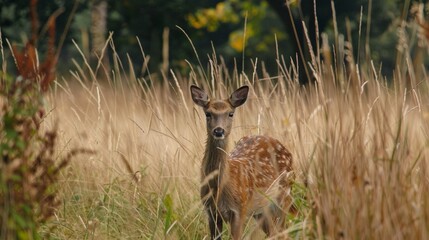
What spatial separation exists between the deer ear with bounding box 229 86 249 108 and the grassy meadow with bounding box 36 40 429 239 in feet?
0.78

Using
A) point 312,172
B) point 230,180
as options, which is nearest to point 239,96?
point 230,180

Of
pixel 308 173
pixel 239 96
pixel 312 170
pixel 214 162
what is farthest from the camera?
pixel 239 96

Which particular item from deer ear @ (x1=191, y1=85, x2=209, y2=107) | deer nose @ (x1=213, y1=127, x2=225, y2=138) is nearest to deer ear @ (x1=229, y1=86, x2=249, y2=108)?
deer ear @ (x1=191, y1=85, x2=209, y2=107)

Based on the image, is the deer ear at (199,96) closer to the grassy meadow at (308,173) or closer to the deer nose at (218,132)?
the grassy meadow at (308,173)

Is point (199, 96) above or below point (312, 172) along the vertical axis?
above

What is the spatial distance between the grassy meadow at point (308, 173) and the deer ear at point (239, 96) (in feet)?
0.78

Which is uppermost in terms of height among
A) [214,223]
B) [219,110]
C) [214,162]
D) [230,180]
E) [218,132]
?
[219,110]

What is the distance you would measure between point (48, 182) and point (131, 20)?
1391 cm

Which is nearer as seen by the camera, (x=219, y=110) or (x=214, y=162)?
(x=214, y=162)

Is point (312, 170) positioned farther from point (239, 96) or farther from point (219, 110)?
point (239, 96)

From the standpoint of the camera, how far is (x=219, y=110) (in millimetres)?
6059

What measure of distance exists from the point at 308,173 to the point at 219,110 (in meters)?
1.66

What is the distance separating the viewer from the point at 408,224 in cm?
407

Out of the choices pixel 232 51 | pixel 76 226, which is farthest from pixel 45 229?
pixel 232 51
